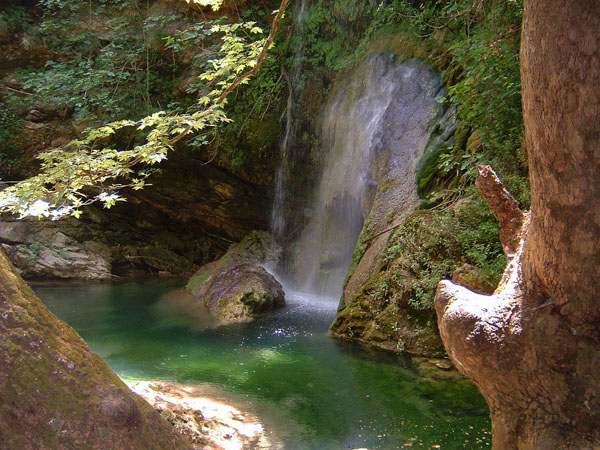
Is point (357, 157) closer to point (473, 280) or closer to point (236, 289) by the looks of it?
point (236, 289)

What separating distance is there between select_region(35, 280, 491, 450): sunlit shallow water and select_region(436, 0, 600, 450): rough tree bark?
6.75 ft

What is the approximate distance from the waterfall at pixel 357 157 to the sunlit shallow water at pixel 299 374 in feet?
4.82

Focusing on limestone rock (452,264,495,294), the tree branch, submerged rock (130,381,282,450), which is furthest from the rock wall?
the tree branch

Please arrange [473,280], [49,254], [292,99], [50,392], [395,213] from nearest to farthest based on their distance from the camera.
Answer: [50,392]
[473,280]
[395,213]
[292,99]
[49,254]

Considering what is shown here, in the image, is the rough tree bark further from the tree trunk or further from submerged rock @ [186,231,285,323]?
submerged rock @ [186,231,285,323]

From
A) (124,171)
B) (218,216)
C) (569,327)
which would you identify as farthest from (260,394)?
(218,216)

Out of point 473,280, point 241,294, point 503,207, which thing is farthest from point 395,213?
point 503,207

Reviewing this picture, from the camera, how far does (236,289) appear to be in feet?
26.6

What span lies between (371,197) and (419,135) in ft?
4.04

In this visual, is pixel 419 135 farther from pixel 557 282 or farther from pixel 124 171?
pixel 557 282

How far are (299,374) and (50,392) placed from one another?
12.4 ft

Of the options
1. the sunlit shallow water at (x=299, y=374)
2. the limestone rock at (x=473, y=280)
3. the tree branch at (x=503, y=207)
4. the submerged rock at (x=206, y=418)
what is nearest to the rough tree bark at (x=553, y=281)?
the tree branch at (x=503, y=207)

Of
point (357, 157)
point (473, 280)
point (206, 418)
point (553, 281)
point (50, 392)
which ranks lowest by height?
point (206, 418)

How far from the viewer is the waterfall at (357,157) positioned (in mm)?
7590
